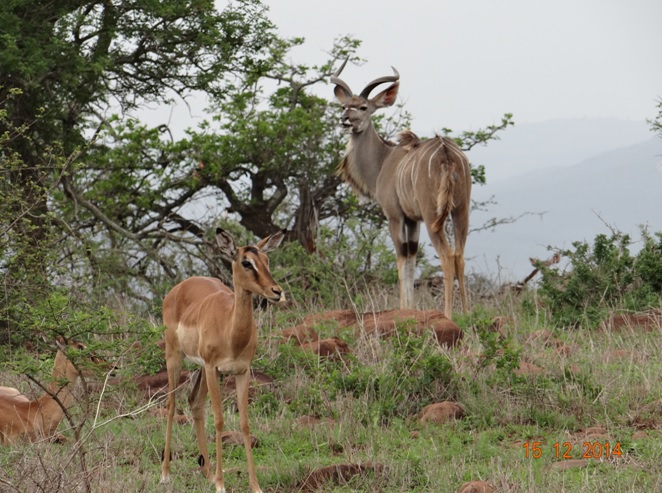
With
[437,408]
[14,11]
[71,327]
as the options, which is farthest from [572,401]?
[14,11]

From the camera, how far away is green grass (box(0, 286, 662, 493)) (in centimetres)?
638

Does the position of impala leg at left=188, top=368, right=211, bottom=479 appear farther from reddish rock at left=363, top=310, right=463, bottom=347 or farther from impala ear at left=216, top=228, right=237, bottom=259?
reddish rock at left=363, top=310, right=463, bottom=347

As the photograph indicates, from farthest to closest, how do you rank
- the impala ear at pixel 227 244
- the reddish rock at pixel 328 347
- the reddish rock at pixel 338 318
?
the reddish rock at pixel 338 318 < the reddish rock at pixel 328 347 < the impala ear at pixel 227 244

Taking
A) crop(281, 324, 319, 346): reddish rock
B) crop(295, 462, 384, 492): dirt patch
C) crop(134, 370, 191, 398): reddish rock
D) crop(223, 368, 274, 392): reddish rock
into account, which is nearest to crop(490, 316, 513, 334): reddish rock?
crop(281, 324, 319, 346): reddish rock

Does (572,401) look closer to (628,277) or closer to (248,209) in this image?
(628,277)

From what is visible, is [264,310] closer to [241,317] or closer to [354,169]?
[354,169]

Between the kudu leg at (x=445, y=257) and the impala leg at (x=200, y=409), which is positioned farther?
the kudu leg at (x=445, y=257)

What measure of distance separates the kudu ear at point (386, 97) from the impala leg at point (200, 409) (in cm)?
720

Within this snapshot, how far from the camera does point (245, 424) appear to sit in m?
6.62

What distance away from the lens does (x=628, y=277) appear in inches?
475

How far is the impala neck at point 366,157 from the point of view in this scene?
13.7 metres

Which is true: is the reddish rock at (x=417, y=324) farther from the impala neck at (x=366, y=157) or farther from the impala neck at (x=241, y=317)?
the impala neck at (x=366, y=157)

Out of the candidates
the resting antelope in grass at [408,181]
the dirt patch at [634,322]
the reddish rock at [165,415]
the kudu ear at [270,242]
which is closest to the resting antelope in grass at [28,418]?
the reddish rock at [165,415]

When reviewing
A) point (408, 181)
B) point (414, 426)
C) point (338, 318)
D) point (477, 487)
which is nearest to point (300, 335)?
point (338, 318)
